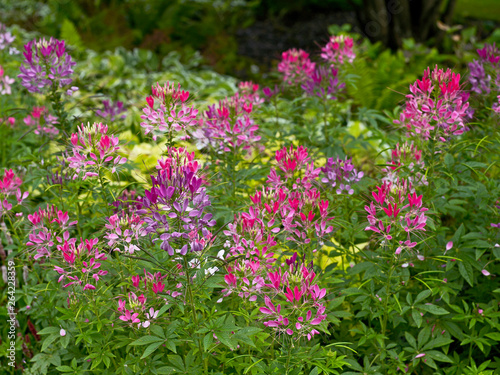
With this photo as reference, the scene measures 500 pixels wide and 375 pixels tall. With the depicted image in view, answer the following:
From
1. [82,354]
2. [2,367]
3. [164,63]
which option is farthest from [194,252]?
[164,63]

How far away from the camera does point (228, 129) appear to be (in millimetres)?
2361

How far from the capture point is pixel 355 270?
7.19ft

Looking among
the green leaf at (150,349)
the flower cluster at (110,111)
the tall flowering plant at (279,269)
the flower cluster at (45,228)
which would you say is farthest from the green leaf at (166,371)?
the flower cluster at (110,111)

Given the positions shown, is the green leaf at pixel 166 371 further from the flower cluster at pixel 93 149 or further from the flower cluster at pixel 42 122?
the flower cluster at pixel 42 122

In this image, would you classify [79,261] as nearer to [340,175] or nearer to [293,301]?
[293,301]

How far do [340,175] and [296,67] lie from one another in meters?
1.05

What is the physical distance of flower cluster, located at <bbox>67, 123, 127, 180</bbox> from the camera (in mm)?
1840

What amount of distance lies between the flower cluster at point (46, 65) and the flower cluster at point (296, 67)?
1.30 metres

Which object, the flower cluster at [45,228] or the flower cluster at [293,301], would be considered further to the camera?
the flower cluster at [45,228]

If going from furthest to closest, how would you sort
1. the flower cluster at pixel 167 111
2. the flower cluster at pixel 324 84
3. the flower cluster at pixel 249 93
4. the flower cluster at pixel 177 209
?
the flower cluster at pixel 249 93, the flower cluster at pixel 324 84, the flower cluster at pixel 167 111, the flower cluster at pixel 177 209

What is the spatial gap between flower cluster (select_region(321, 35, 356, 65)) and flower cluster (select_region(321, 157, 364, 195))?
899 millimetres

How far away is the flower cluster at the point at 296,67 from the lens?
2987 millimetres

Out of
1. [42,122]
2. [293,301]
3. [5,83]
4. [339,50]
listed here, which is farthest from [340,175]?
[5,83]

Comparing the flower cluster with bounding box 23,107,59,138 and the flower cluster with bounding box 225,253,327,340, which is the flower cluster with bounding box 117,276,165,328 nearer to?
the flower cluster with bounding box 225,253,327,340
